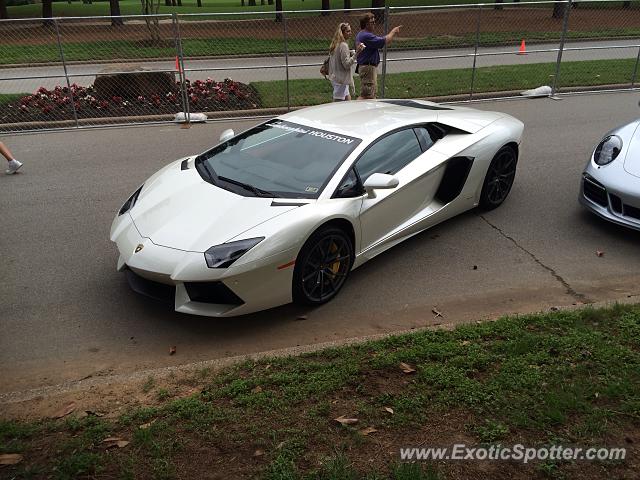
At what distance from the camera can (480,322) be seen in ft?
13.8

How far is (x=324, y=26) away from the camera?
1444 cm

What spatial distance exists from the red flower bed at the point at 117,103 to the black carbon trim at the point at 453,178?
6.67 meters

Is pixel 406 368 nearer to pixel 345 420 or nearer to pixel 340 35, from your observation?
pixel 345 420

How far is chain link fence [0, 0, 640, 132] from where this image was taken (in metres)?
11.1

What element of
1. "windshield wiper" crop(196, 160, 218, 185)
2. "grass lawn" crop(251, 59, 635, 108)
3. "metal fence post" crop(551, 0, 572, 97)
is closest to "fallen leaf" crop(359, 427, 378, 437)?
"windshield wiper" crop(196, 160, 218, 185)

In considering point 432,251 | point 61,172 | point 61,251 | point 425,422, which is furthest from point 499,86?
point 425,422

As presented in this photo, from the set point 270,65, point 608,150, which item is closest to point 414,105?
point 608,150

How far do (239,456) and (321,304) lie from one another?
1.94 metres

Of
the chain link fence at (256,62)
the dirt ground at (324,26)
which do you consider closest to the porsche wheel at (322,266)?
the chain link fence at (256,62)

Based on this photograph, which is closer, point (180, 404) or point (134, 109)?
point (180, 404)

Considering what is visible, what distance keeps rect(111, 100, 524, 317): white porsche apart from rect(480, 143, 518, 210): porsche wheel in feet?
0.12

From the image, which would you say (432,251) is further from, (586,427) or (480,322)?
(586,427)

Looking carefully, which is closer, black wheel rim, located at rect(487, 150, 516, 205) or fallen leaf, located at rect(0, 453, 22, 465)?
fallen leaf, located at rect(0, 453, 22, 465)

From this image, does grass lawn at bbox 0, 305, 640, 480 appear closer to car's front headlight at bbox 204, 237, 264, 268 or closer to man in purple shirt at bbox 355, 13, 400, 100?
car's front headlight at bbox 204, 237, 264, 268
